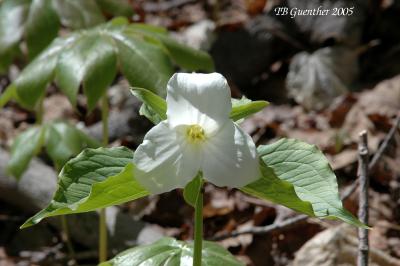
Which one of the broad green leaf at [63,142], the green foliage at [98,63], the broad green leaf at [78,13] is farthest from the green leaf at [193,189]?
the broad green leaf at [78,13]

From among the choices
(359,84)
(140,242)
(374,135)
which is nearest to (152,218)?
(140,242)

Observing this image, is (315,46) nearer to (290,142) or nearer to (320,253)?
(320,253)

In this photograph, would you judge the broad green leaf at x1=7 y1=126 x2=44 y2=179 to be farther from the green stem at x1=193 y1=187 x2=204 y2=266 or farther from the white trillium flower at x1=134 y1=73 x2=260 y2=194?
the white trillium flower at x1=134 y1=73 x2=260 y2=194

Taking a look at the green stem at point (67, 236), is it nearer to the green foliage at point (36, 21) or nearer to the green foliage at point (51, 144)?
the green foliage at point (51, 144)

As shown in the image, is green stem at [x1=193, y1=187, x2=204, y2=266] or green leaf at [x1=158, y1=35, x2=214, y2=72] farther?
green leaf at [x1=158, y1=35, x2=214, y2=72]

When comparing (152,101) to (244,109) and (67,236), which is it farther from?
(67,236)

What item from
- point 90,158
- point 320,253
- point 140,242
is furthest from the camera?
point 140,242

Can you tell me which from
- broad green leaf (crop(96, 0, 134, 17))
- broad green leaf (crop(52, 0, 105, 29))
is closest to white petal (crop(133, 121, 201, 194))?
broad green leaf (crop(52, 0, 105, 29))
